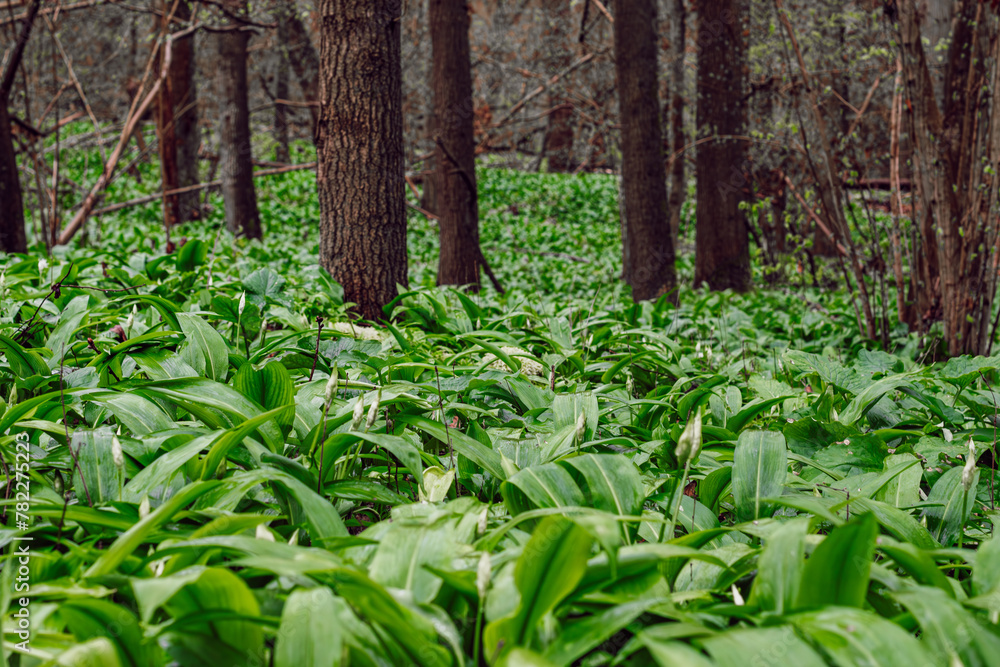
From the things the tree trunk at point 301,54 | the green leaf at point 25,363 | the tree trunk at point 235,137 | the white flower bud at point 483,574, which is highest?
the tree trunk at point 301,54

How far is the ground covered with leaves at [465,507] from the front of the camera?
0.92m

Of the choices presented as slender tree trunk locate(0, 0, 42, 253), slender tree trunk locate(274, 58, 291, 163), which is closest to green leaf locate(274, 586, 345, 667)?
slender tree trunk locate(0, 0, 42, 253)

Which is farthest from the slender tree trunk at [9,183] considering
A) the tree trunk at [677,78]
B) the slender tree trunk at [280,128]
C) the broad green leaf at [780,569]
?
the slender tree trunk at [280,128]

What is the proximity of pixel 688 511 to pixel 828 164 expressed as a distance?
3.01m

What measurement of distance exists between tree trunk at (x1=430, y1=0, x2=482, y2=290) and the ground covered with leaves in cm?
445

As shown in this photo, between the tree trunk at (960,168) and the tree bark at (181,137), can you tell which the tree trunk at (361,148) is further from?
the tree bark at (181,137)

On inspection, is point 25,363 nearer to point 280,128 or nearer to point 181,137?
point 181,137

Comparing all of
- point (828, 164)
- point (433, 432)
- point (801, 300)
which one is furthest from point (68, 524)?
point (801, 300)

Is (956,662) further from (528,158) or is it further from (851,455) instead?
(528,158)

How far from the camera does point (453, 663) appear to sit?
3.12 ft

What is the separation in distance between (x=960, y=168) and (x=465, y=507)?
3.44 meters

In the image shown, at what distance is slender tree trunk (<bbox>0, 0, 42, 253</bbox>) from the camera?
16.3ft

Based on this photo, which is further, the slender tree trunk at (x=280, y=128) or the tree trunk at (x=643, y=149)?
the slender tree trunk at (x=280, y=128)

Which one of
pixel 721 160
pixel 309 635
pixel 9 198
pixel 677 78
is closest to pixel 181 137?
pixel 9 198
